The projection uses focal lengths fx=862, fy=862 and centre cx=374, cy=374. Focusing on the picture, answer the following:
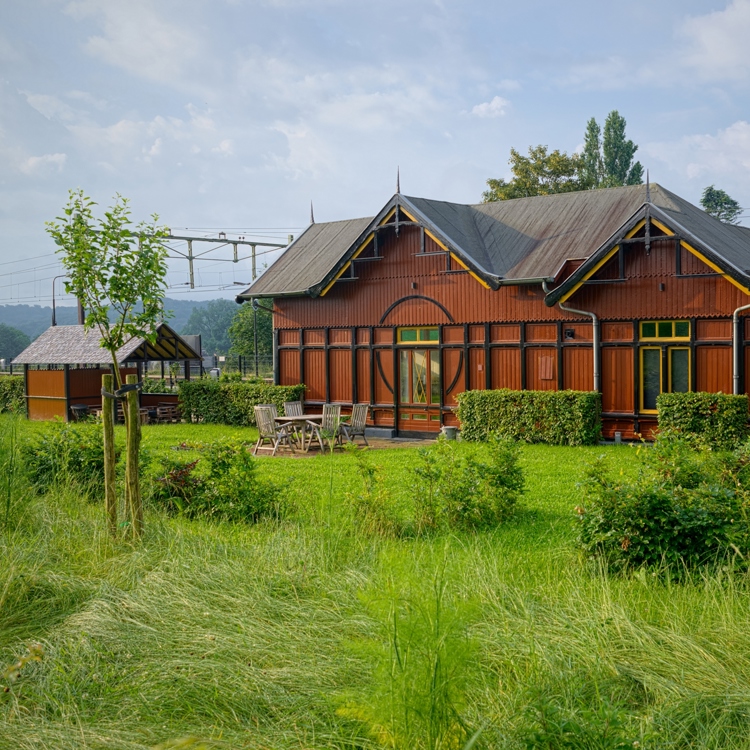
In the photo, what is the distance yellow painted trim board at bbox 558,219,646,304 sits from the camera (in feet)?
59.2

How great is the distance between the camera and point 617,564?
7328 mm

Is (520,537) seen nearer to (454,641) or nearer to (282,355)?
(454,641)

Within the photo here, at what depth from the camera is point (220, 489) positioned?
9797mm

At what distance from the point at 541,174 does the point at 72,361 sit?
22.9 meters

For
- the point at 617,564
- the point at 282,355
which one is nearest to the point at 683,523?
the point at 617,564

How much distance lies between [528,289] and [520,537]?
11.9m

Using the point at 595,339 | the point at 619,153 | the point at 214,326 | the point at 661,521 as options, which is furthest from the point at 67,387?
the point at 214,326

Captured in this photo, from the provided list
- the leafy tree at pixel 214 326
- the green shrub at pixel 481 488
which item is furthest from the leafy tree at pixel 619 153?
the leafy tree at pixel 214 326

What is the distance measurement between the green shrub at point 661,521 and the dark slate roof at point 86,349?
19819 millimetres

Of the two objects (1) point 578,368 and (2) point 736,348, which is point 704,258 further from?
(1) point 578,368

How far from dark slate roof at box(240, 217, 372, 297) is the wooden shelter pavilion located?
12.8 ft

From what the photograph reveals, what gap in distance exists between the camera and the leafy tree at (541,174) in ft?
128

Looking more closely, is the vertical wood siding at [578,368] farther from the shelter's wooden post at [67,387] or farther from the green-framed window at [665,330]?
the shelter's wooden post at [67,387]

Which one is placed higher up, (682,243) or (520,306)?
(682,243)
